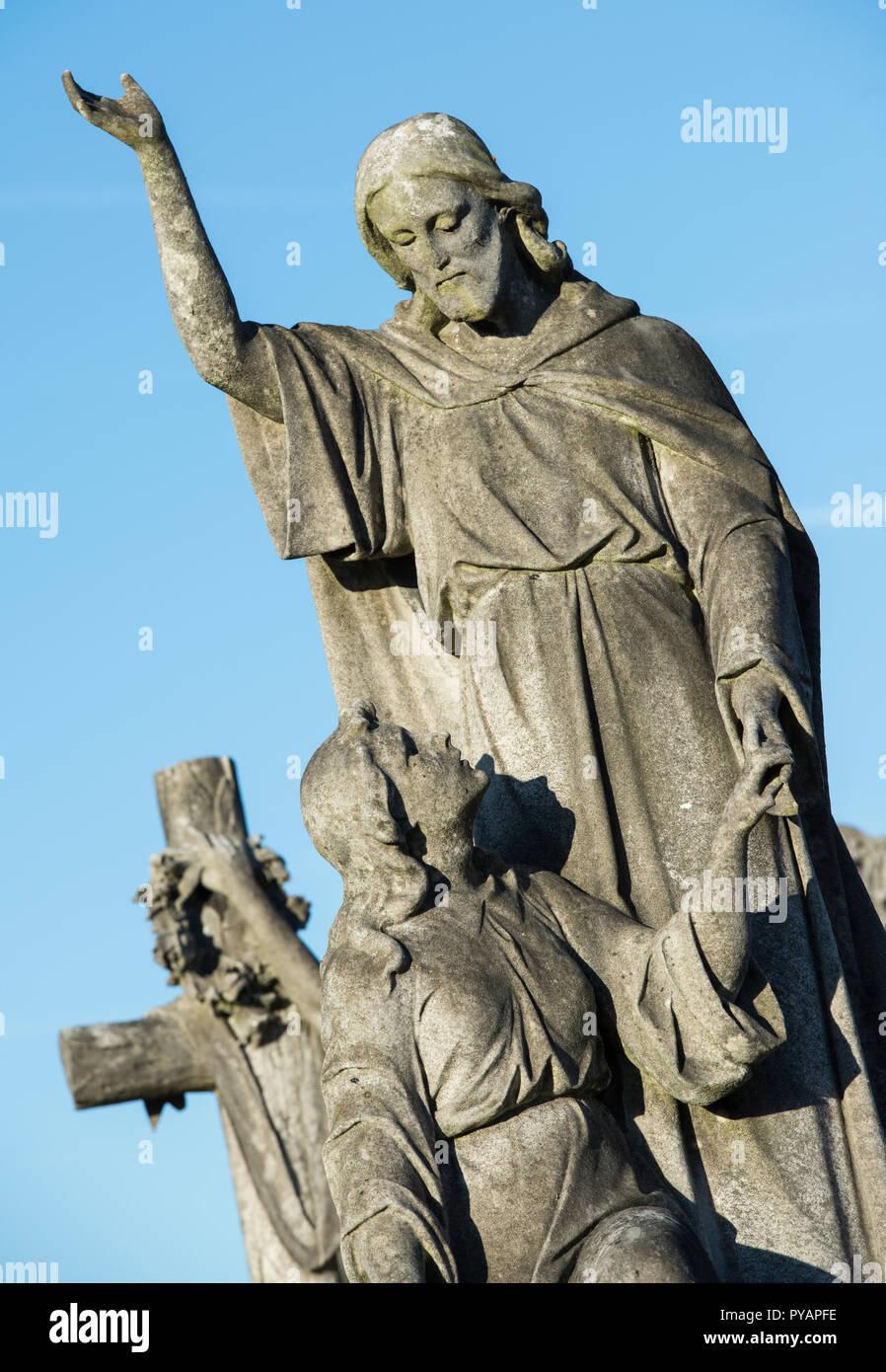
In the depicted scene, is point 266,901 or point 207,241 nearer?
point 207,241

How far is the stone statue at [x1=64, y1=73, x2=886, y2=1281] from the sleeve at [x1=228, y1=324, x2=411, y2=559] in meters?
0.01

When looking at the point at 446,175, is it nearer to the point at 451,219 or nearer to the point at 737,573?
the point at 451,219

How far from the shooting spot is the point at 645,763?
9672 mm

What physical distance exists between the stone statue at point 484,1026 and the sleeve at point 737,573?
1.86 feet

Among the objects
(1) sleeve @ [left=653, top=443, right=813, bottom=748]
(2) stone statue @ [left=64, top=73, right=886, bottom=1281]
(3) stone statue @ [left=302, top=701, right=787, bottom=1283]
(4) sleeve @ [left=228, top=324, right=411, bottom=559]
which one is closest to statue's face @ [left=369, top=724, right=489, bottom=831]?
(3) stone statue @ [left=302, top=701, right=787, bottom=1283]

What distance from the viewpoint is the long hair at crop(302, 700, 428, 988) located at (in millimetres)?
8898

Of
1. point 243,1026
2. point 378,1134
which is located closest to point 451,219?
point 378,1134

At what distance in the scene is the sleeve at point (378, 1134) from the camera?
8367mm

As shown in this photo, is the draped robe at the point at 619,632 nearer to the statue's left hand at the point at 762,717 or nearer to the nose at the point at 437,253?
the statue's left hand at the point at 762,717
